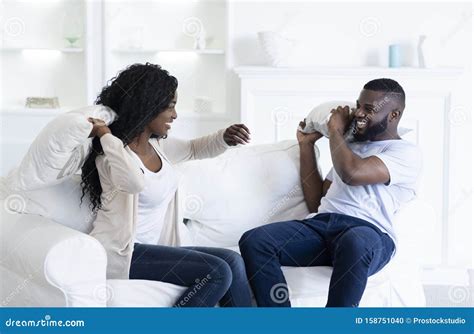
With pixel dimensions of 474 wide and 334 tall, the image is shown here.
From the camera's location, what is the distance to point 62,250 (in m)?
2.59

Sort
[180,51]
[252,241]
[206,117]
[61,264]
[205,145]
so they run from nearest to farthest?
[61,264], [252,241], [205,145], [206,117], [180,51]

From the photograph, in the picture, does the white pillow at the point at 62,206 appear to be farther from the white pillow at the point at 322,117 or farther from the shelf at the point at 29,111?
the shelf at the point at 29,111

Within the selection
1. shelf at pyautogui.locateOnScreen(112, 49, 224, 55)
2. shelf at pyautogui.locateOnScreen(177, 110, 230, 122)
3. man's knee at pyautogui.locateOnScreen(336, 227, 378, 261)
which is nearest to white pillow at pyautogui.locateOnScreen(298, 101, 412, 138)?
man's knee at pyautogui.locateOnScreen(336, 227, 378, 261)

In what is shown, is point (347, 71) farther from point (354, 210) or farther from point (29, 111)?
point (29, 111)

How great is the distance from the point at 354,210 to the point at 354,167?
0.63 ft

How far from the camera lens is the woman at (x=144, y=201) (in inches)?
108

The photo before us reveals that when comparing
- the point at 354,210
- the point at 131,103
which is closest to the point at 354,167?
the point at 354,210

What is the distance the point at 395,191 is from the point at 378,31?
1729 millimetres

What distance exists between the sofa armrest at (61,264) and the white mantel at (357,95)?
6.45 ft

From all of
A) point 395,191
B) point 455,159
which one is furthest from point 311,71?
point 395,191

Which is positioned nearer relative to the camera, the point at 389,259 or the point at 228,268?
the point at 228,268

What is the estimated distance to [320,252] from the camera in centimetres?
301

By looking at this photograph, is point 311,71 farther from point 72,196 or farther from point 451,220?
point 72,196

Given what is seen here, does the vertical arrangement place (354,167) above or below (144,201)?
above
